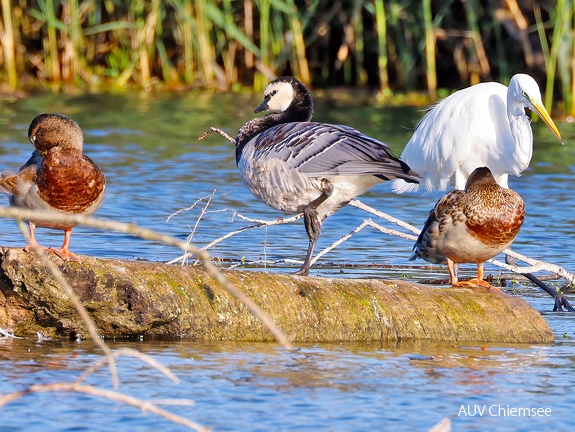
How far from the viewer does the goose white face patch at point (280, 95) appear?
25.5 ft

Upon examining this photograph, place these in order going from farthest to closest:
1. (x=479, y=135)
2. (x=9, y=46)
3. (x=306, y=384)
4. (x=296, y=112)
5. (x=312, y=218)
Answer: (x=9, y=46) < (x=479, y=135) < (x=296, y=112) < (x=312, y=218) < (x=306, y=384)

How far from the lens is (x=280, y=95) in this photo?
7797mm

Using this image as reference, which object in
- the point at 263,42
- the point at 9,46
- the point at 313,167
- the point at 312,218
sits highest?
the point at 9,46

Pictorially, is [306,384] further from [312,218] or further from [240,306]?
[312,218]

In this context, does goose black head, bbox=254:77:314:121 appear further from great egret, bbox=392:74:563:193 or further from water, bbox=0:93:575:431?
great egret, bbox=392:74:563:193

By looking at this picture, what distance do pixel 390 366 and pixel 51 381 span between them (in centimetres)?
167

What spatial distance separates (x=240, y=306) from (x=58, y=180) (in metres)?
1.16

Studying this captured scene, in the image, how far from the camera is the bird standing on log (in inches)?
262

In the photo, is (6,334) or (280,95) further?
(280,95)

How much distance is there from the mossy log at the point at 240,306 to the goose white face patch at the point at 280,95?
199cm

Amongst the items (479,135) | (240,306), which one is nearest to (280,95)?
(479,135)

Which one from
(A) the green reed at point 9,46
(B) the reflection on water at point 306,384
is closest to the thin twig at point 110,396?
(B) the reflection on water at point 306,384

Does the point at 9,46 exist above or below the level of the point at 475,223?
above

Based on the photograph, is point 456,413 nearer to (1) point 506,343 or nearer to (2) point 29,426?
(1) point 506,343
